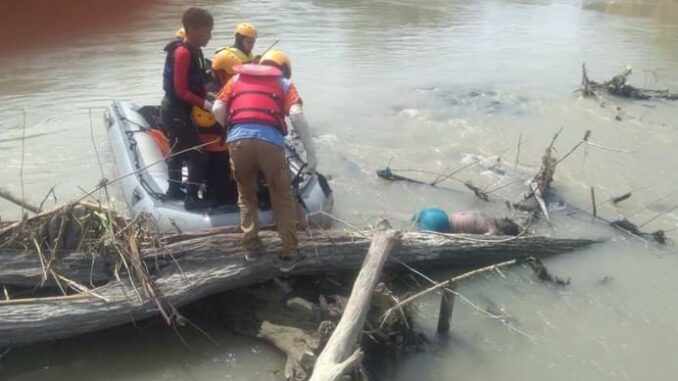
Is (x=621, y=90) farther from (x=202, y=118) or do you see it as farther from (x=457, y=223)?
(x=202, y=118)

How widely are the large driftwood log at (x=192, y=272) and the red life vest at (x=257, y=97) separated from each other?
3.10ft

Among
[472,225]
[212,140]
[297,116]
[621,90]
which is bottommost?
[621,90]

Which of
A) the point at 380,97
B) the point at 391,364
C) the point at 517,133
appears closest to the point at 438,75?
the point at 380,97

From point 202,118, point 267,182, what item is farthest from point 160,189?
point 267,182

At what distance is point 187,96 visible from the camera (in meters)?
5.46

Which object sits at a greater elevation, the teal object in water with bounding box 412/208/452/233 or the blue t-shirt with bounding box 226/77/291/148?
the blue t-shirt with bounding box 226/77/291/148

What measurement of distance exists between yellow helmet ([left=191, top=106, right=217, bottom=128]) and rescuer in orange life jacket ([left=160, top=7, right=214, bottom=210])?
0.25 ft

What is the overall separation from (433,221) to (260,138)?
2.22 metres

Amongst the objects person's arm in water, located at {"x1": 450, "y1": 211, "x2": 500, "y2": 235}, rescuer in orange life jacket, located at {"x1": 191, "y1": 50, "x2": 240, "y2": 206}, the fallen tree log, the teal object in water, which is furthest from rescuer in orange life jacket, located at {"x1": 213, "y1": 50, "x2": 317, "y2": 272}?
the fallen tree log

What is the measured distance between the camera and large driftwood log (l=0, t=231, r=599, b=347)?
4.59 metres

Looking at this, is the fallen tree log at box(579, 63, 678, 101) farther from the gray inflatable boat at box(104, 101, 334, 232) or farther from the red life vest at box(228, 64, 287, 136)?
the red life vest at box(228, 64, 287, 136)

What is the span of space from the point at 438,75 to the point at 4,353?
10780 mm

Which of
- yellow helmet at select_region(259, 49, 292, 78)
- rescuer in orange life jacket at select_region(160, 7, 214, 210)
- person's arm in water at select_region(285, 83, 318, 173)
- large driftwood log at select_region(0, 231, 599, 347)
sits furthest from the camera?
yellow helmet at select_region(259, 49, 292, 78)

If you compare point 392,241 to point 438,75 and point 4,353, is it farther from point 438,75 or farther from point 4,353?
point 438,75
